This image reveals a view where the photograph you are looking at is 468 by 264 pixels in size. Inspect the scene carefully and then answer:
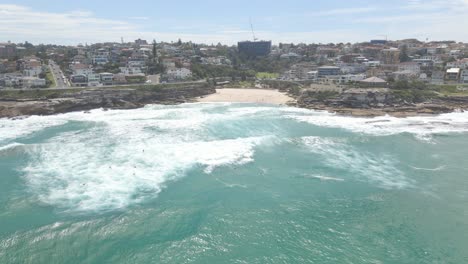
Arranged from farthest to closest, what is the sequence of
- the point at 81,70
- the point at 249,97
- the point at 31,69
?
the point at 81,70 < the point at 31,69 < the point at 249,97

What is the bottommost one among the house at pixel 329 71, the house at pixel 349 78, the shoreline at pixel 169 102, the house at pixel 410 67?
the shoreline at pixel 169 102

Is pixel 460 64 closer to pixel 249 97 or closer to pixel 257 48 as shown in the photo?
pixel 249 97

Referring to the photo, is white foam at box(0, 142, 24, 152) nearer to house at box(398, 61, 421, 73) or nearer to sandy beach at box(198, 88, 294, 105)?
sandy beach at box(198, 88, 294, 105)

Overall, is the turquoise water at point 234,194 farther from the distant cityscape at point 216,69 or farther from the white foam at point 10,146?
the distant cityscape at point 216,69

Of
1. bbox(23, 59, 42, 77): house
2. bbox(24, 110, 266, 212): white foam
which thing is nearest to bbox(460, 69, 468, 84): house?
bbox(24, 110, 266, 212): white foam

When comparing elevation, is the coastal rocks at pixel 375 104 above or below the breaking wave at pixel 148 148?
above

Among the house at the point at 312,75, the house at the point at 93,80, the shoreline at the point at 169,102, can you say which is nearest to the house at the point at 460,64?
the shoreline at the point at 169,102

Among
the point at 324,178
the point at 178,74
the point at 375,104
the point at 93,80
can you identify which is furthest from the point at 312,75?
the point at 324,178
